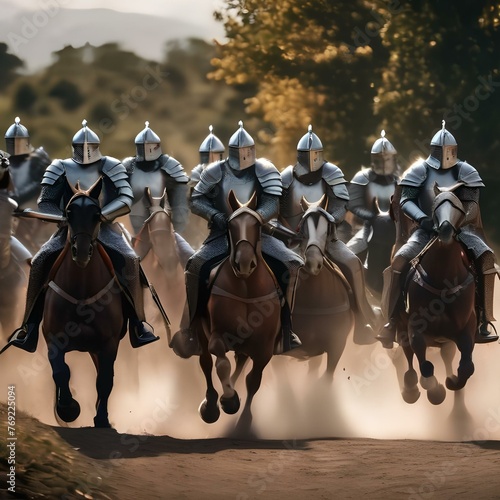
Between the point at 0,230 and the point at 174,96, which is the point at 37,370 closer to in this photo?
the point at 0,230

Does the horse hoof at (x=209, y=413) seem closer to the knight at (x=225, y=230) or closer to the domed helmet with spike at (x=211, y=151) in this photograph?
the knight at (x=225, y=230)

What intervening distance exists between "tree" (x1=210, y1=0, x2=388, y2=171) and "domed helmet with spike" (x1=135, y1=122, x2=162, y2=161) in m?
17.1

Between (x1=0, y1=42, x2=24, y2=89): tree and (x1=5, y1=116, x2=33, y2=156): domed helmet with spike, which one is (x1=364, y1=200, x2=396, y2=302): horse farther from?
(x1=0, y1=42, x2=24, y2=89): tree

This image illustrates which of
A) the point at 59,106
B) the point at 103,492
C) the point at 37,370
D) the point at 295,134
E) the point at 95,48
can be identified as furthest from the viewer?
the point at 95,48

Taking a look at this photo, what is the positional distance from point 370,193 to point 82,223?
8.16m

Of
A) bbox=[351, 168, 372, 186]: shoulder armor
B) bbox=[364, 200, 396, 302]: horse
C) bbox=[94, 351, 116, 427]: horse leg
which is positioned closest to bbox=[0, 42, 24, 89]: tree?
bbox=[351, 168, 372, 186]: shoulder armor

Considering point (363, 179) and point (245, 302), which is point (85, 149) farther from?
point (363, 179)

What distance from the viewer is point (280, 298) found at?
20.3 m

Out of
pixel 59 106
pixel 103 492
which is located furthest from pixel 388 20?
pixel 59 106

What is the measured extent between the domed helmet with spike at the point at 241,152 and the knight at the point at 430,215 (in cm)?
205

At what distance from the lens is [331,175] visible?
73.2ft

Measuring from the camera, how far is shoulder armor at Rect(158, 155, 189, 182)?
24.3 metres

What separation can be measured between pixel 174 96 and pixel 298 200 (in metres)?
64.9

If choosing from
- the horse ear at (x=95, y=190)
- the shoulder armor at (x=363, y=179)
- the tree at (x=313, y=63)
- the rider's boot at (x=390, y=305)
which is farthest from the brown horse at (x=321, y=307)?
the tree at (x=313, y=63)
